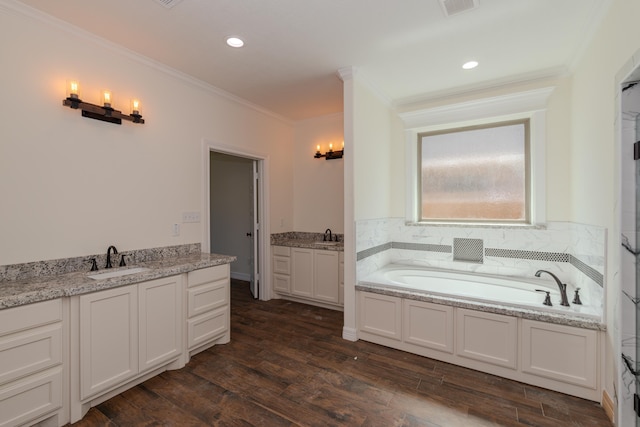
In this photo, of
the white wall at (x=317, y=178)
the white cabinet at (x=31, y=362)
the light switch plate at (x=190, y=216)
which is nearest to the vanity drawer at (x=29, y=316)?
the white cabinet at (x=31, y=362)

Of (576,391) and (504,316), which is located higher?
(504,316)

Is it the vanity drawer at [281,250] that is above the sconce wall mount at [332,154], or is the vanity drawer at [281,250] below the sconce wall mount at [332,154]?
below

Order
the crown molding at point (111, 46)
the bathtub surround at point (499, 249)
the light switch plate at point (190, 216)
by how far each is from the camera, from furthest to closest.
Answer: the light switch plate at point (190, 216) < the bathtub surround at point (499, 249) < the crown molding at point (111, 46)

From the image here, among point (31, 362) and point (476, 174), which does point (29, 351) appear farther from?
point (476, 174)

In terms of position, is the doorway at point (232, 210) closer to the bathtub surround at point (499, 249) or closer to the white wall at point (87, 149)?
the white wall at point (87, 149)

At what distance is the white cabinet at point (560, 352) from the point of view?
2072mm

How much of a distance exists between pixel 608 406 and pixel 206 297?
314 cm

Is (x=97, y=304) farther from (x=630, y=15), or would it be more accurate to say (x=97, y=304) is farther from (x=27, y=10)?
(x=630, y=15)

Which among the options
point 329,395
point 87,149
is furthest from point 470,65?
point 87,149

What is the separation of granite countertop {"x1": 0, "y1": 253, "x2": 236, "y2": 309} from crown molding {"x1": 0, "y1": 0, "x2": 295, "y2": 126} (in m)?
1.85

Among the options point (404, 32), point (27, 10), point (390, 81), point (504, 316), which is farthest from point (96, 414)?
point (390, 81)

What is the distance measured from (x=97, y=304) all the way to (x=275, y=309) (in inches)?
90.7

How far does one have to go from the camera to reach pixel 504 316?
92.3 inches

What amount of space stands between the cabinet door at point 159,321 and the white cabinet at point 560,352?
9.33 feet
